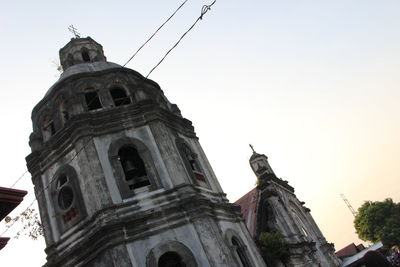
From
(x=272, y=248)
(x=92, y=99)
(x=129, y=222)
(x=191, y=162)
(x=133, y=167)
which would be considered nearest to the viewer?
(x=129, y=222)

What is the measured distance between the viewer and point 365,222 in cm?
4234

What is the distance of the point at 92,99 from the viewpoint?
12734 millimetres

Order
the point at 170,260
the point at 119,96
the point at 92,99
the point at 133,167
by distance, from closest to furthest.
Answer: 1. the point at 170,260
2. the point at 133,167
3. the point at 92,99
4. the point at 119,96

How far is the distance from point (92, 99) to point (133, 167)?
3.51 meters

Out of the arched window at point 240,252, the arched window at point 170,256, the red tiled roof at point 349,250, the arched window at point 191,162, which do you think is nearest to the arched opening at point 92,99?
the arched window at point 191,162

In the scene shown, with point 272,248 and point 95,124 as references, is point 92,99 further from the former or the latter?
point 272,248

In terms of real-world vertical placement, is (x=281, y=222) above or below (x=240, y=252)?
above

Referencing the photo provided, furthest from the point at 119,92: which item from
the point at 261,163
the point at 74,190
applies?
the point at 261,163

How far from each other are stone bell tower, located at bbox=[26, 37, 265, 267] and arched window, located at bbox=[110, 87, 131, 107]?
0.04m

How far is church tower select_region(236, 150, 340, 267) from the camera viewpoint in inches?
718

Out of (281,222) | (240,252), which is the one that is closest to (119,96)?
(240,252)

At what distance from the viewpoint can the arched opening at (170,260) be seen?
9.35 m

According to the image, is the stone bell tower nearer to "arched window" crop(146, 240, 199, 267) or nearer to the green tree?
"arched window" crop(146, 240, 199, 267)

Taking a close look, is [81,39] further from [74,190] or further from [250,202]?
[250,202]
